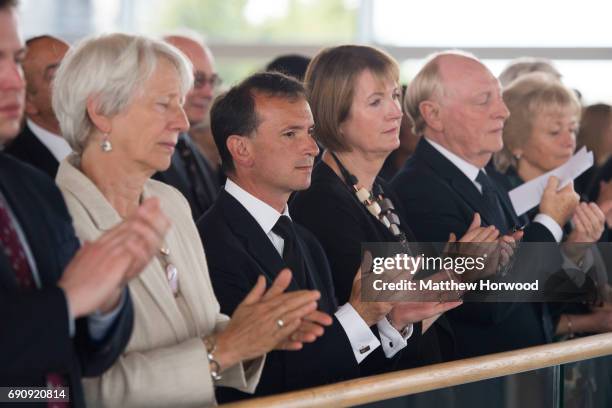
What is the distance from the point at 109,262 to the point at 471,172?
206 cm

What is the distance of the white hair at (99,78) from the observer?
247 cm

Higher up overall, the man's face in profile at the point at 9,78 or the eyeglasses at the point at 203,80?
the man's face in profile at the point at 9,78

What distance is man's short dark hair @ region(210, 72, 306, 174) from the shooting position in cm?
298

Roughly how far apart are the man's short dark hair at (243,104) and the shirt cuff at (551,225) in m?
1.11

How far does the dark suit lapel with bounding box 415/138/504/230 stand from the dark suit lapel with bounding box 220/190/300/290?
999 millimetres

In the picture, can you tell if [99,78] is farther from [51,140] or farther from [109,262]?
[51,140]

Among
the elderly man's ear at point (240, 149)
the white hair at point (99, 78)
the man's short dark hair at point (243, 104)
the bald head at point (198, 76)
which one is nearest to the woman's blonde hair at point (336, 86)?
the man's short dark hair at point (243, 104)

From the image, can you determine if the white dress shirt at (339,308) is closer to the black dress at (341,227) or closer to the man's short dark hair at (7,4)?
the black dress at (341,227)

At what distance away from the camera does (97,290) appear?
1891 mm

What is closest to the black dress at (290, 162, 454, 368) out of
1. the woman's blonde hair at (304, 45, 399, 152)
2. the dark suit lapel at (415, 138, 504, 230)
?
the woman's blonde hair at (304, 45, 399, 152)

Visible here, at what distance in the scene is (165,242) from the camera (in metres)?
2.52

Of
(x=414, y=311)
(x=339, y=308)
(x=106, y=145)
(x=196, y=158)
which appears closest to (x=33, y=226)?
(x=106, y=145)

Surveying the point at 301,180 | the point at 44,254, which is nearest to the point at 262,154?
the point at 301,180

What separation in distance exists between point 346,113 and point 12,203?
152 cm
